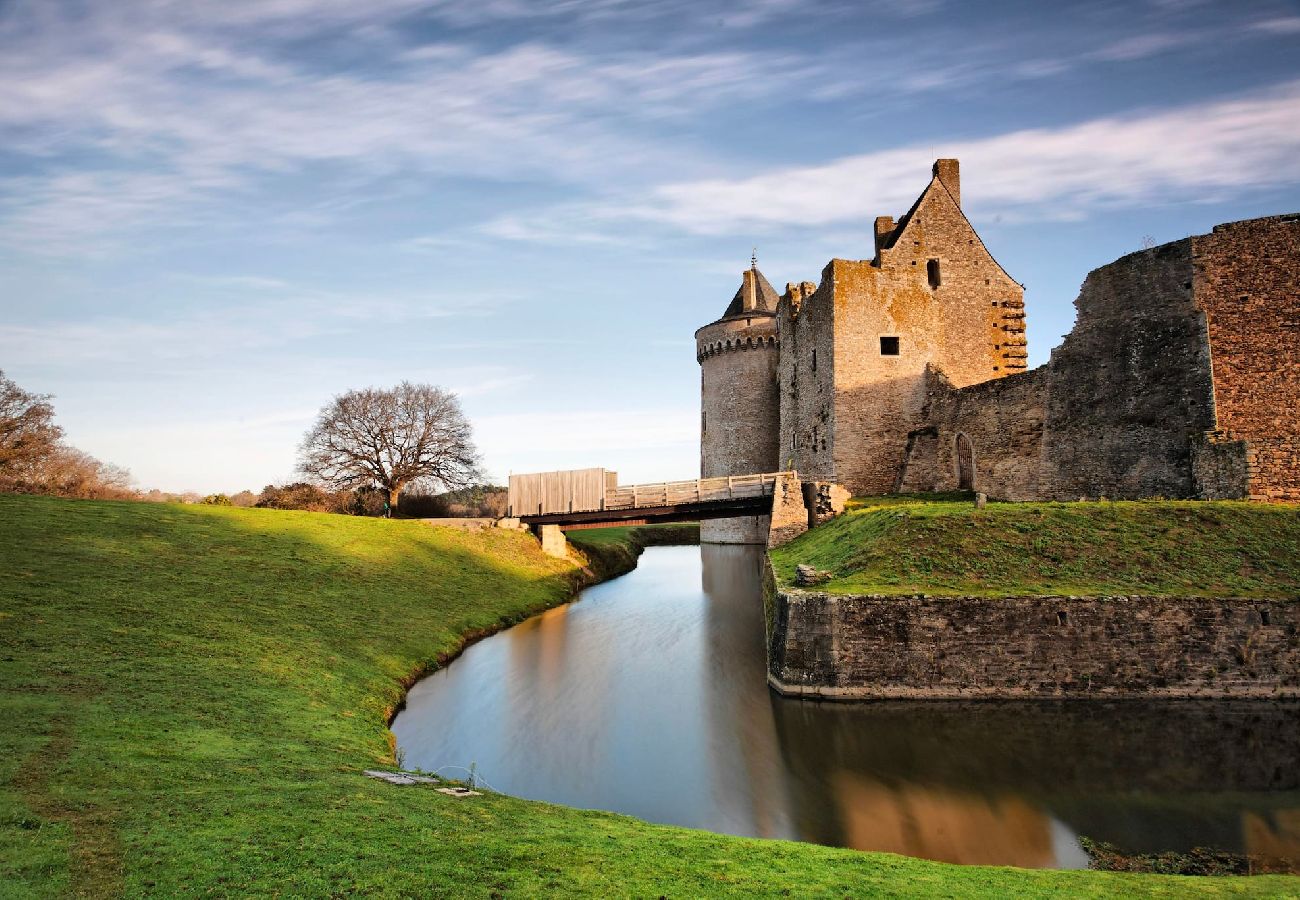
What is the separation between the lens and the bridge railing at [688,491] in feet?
93.0

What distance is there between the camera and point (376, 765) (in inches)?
384

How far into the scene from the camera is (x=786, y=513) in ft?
83.2

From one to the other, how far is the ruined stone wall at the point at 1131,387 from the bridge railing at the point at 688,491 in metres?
9.72

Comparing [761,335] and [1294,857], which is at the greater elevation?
[761,335]

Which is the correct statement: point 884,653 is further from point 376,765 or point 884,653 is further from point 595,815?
point 376,765

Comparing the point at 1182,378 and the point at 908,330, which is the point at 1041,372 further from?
the point at 908,330

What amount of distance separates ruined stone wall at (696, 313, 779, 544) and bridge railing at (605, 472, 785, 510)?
13.0m

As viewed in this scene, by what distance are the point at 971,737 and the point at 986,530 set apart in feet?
17.3

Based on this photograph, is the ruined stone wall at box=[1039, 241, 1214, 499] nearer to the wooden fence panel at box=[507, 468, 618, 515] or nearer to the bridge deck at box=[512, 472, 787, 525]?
the bridge deck at box=[512, 472, 787, 525]

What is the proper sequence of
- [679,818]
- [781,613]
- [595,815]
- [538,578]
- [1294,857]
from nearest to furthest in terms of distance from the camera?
[1294,857] → [595,815] → [679,818] → [781,613] → [538,578]

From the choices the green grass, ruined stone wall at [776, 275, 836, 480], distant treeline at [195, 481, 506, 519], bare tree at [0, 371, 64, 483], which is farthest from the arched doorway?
bare tree at [0, 371, 64, 483]

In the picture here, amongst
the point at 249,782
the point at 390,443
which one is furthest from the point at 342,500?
the point at 249,782

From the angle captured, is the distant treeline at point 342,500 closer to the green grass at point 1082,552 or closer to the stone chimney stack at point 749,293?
the stone chimney stack at point 749,293

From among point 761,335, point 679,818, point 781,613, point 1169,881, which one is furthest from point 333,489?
point 1169,881
